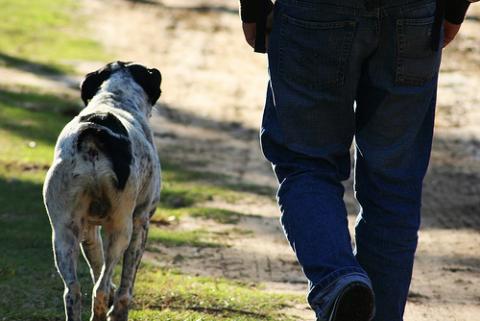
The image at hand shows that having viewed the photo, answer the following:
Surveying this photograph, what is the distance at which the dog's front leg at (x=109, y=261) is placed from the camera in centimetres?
558

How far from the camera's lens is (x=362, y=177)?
4688mm

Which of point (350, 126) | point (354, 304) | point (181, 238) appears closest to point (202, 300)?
point (181, 238)

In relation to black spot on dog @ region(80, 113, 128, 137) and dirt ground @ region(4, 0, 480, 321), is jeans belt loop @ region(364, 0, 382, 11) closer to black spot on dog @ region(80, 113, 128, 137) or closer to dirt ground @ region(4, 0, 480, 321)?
black spot on dog @ region(80, 113, 128, 137)

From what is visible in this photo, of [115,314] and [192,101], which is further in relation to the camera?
[192,101]

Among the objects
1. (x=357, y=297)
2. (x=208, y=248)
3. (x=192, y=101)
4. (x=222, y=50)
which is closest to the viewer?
(x=357, y=297)

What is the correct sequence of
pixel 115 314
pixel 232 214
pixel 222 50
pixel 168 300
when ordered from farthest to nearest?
pixel 222 50, pixel 232 214, pixel 168 300, pixel 115 314

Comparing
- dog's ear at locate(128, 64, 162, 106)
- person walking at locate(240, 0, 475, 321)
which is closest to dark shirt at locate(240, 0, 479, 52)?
person walking at locate(240, 0, 475, 321)

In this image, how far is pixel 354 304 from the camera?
416cm

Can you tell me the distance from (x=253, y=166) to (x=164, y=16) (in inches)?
407

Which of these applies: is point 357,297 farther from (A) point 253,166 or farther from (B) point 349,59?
(A) point 253,166

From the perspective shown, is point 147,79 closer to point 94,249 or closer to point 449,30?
point 94,249

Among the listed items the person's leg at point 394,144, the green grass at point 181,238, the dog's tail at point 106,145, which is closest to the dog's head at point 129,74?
the dog's tail at point 106,145

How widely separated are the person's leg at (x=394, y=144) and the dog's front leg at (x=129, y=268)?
1.53 metres

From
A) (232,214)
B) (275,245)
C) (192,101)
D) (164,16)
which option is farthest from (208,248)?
(164,16)
